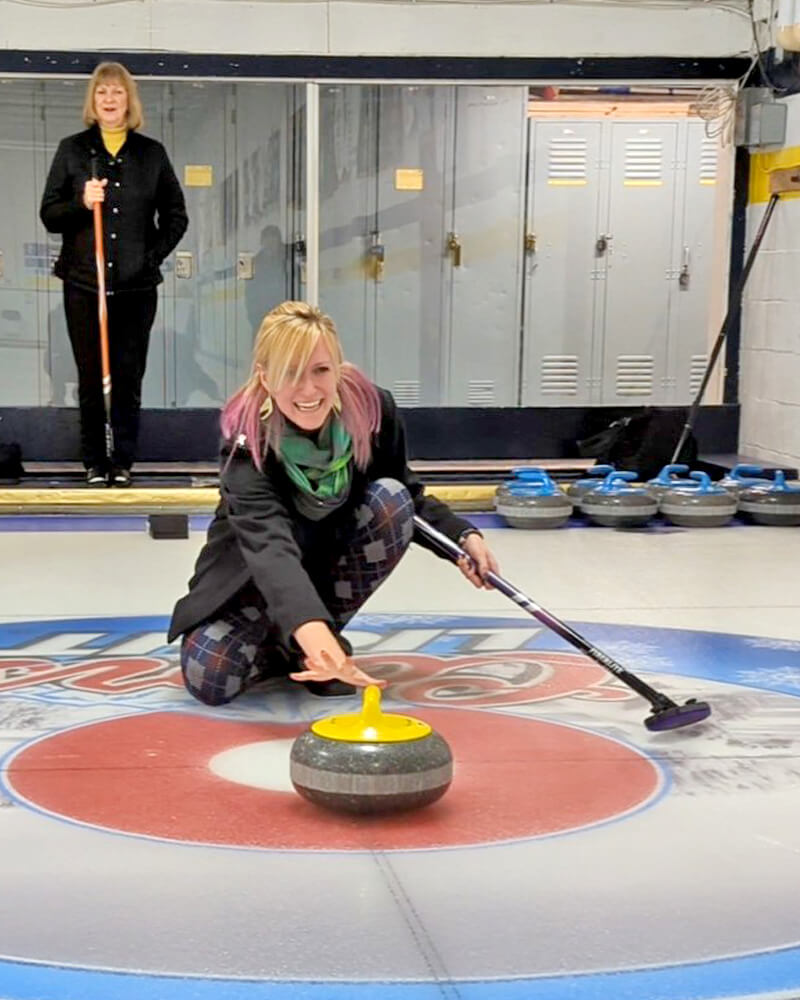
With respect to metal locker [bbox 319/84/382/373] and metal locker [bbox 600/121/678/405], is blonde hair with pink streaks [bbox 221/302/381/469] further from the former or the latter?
metal locker [bbox 600/121/678/405]

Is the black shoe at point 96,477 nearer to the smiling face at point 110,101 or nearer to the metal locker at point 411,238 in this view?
the smiling face at point 110,101

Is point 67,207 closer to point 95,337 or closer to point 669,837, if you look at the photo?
point 95,337

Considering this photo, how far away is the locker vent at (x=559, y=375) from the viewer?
24.0 feet

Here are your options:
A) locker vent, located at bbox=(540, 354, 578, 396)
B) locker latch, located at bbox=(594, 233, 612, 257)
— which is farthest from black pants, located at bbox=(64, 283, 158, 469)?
locker latch, located at bbox=(594, 233, 612, 257)

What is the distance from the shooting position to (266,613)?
2867mm

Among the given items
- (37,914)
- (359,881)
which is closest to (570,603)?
(359,881)

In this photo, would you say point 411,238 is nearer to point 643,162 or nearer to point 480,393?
point 480,393

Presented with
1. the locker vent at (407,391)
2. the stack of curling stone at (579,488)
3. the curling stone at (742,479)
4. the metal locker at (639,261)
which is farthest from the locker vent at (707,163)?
the stack of curling stone at (579,488)

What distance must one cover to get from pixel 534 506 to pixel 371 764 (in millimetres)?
3070

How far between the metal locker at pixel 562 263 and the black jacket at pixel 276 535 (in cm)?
433

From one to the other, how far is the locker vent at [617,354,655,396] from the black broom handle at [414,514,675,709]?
4.64 meters

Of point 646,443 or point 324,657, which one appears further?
point 646,443

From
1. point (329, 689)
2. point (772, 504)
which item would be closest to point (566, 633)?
point (329, 689)

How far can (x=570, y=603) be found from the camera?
12.7 feet
